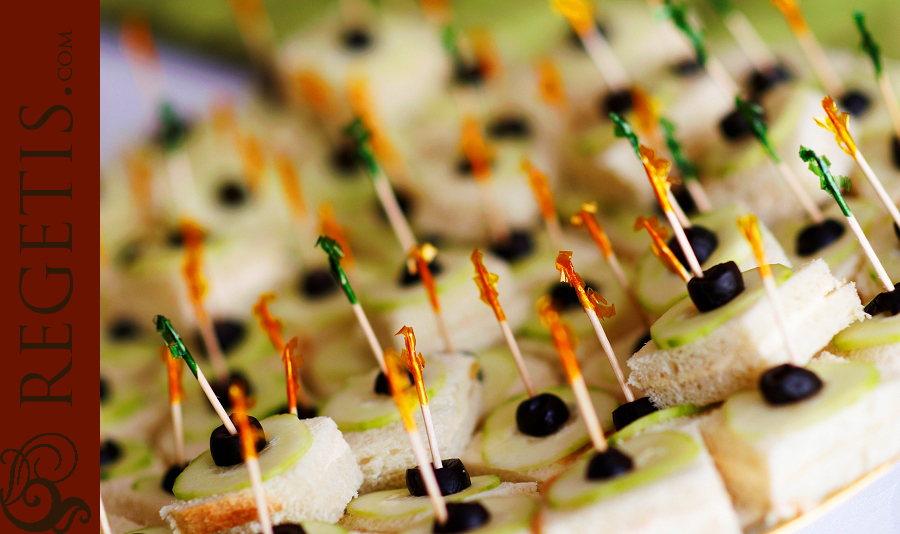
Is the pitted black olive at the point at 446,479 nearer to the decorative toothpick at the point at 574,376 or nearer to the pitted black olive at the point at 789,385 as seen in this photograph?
the decorative toothpick at the point at 574,376

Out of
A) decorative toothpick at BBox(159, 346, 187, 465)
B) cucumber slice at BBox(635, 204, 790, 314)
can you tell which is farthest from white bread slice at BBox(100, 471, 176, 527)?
cucumber slice at BBox(635, 204, 790, 314)

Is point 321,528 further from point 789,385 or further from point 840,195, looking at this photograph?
point 840,195

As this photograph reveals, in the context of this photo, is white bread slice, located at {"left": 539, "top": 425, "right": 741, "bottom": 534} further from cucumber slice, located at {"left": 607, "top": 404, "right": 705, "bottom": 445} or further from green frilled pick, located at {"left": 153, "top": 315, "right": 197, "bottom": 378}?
green frilled pick, located at {"left": 153, "top": 315, "right": 197, "bottom": 378}

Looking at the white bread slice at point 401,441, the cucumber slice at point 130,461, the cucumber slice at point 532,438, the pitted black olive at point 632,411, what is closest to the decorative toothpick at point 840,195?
the pitted black olive at point 632,411

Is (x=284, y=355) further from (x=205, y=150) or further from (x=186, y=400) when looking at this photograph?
(x=205, y=150)

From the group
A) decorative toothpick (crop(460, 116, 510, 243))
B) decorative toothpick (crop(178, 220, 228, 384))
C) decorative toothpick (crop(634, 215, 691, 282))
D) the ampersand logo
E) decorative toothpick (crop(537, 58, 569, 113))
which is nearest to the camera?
the ampersand logo

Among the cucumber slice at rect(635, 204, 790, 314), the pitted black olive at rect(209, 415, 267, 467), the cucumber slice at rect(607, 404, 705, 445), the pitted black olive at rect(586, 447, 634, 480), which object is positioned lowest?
the pitted black olive at rect(586, 447, 634, 480)

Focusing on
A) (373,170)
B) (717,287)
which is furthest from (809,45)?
(373,170)
